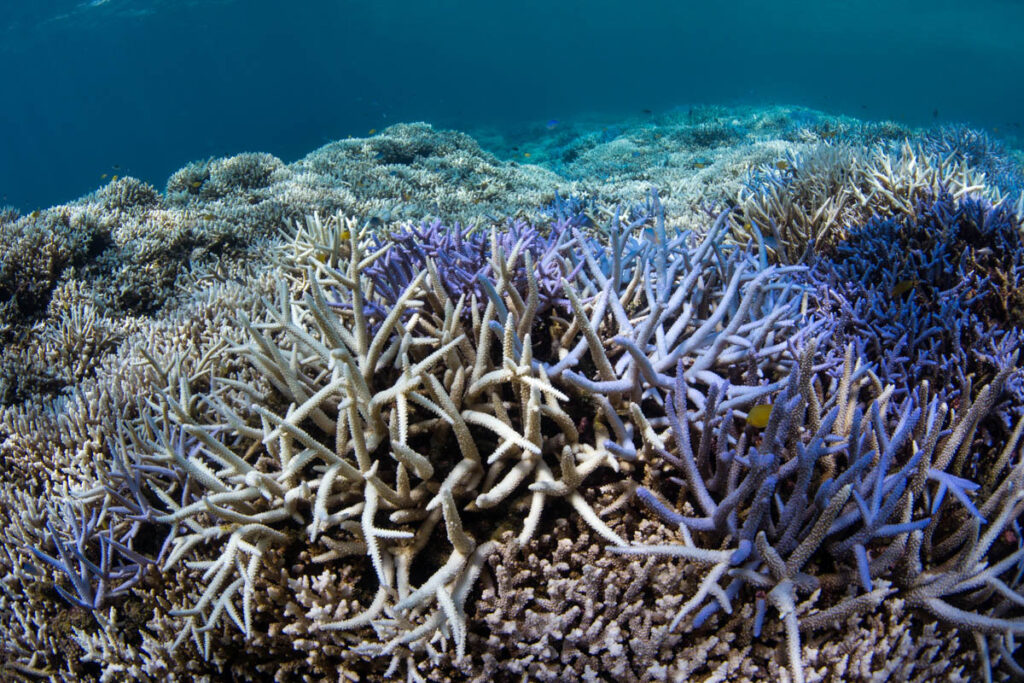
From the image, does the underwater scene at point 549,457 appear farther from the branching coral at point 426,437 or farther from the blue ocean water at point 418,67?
the blue ocean water at point 418,67

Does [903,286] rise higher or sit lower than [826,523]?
higher

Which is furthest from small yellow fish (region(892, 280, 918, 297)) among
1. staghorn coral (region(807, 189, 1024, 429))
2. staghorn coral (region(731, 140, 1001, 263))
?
staghorn coral (region(731, 140, 1001, 263))

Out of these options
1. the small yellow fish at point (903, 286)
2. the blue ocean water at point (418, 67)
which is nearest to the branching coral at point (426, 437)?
the small yellow fish at point (903, 286)

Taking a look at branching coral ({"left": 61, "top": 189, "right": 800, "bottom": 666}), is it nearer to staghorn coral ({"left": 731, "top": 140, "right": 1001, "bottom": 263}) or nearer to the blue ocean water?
staghorn coral ({"left": 731, "top": 140, "right": 1001, "bottom": 263})

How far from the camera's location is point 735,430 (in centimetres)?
204

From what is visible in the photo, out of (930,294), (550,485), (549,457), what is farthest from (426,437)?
(930,294)

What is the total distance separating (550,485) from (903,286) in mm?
2902

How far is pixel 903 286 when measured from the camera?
317 centimetres

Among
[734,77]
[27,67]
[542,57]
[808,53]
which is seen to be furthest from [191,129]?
[808,53]

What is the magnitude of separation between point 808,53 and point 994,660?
166m

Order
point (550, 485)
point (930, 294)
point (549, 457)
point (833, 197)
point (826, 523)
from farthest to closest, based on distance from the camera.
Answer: point (833, 197) < point (930, 294) < point (549, 457) < point (550, 485) < point (826, 523)

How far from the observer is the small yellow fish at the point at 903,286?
3170 millimetres

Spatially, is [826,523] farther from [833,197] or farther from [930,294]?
[833,197]

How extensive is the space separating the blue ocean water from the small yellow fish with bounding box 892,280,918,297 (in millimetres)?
40923
